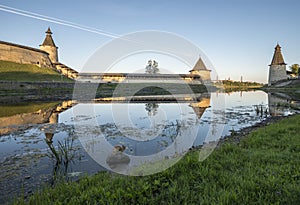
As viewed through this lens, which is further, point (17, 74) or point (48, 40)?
point (48, 40)

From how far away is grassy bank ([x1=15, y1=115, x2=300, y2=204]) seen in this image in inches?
112

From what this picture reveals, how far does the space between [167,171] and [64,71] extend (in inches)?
2728

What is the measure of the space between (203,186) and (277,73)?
2796 inches

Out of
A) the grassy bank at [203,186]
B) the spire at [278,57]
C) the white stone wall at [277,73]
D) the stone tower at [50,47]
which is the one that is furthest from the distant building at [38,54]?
the spire at [278,57]

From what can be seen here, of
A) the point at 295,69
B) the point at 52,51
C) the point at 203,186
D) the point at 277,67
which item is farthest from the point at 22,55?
the point at 295,69

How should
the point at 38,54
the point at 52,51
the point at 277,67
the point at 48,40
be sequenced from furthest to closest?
1. the point at 48,40
2. the point at 52,51
3. the point at 277,67
4. the point at 38,54

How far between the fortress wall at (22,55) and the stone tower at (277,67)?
73.1m

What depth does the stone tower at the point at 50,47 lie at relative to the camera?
6554cm

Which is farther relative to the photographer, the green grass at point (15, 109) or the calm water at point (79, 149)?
the green grass at point (15, 109)

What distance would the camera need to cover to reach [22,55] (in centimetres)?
5322

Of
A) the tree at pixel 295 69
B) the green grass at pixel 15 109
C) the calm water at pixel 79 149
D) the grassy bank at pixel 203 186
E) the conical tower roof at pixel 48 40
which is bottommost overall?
the calm water at pixel 79 149

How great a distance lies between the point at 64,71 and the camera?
65.2 metres

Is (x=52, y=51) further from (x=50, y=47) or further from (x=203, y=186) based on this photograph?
(x=203, y=186)

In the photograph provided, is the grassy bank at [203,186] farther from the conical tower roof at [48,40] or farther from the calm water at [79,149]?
the conical tower roof at [48,40]
